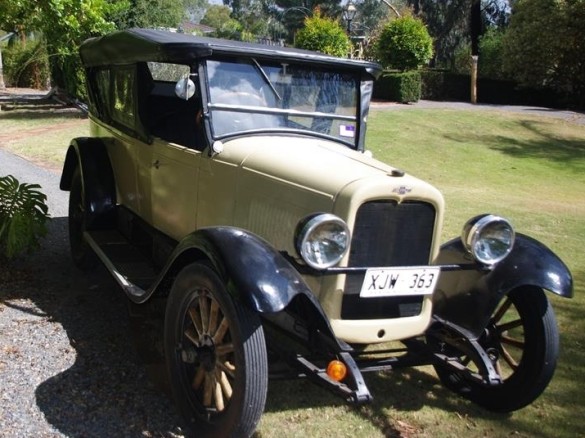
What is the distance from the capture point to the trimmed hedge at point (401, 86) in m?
22.9

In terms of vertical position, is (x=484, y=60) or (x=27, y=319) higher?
(x=484, y=60)

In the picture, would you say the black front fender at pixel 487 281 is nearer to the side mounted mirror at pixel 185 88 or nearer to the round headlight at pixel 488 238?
the round headlight at pixel 488 238

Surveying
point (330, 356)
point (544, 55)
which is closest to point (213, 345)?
point (330, 356)

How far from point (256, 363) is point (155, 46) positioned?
232 centimetres

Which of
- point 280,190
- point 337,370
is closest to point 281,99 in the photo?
point 280,190

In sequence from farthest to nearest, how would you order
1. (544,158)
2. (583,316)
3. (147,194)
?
1. (544,158)
2. (583,316)
3. (147,194)

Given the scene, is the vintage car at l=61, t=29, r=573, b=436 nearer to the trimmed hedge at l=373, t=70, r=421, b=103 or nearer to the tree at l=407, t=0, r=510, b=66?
the trimmed hedge at l=373, t=70, r=421, b=103

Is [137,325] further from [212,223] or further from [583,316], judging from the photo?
[583,316]

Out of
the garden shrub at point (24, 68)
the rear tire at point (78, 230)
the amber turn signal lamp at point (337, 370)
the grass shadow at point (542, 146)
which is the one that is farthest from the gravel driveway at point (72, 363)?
the garden shrub at point (24, 68)

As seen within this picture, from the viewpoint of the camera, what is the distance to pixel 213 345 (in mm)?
3076

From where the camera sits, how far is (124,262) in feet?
14.6

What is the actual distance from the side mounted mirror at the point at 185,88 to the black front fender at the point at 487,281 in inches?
70.1

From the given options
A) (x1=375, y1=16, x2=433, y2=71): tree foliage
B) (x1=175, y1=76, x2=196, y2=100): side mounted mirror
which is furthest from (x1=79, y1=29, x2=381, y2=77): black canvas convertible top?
(x1=375, y1=16, x2=433, y2=71): tree foliage

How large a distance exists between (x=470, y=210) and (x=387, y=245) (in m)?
6.60
